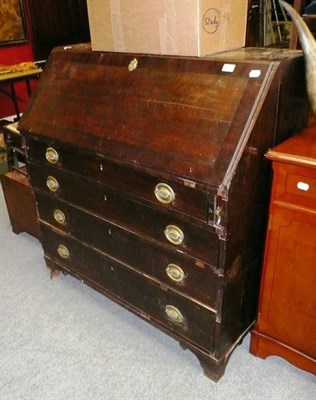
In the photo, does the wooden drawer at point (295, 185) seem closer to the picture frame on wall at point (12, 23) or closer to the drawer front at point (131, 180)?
the drawer front at point (131, 180)

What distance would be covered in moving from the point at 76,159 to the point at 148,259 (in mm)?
532

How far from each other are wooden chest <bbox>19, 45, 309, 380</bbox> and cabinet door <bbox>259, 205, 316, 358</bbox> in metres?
0.09

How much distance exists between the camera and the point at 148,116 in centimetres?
141

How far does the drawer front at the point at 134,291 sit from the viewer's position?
4.97 feet

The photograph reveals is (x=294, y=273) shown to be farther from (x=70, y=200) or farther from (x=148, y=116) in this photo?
(x=70, y=200)

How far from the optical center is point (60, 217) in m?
1.93

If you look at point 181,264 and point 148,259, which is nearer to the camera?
point 181,264

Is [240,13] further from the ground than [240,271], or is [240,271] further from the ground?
[240,13]

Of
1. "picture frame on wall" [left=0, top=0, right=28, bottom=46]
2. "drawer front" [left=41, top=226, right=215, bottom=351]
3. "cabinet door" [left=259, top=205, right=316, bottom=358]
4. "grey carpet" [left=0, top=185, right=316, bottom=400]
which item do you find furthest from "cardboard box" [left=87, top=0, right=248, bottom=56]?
"picture frame on wall" [left=0, top=0, right=28, bottom=46]

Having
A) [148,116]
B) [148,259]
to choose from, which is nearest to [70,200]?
[148,259]

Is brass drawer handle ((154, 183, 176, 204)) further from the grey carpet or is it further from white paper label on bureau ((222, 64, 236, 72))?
the grey carpet

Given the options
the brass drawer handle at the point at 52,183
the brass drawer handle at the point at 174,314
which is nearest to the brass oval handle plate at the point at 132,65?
the brass drawer handle at the point at 52,183

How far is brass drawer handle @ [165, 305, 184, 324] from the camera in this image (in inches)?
61.7

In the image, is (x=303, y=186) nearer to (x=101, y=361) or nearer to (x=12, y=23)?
(x=101, y=361)
